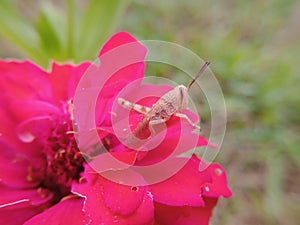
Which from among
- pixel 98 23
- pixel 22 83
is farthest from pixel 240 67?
pixel 22 83

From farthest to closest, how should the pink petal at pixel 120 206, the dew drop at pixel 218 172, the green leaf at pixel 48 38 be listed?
the green leaf at pixel 48 38, the dew drop at pixel 218 172, the pink petal at pixel 120 206

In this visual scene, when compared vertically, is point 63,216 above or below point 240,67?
below

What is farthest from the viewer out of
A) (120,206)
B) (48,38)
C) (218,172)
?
(48,38)

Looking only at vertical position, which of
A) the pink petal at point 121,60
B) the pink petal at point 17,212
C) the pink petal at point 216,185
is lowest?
the pink petal at point 17,212

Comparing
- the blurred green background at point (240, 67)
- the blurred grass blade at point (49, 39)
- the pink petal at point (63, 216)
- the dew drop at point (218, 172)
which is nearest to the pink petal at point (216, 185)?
the dew drop at point (218, 172)

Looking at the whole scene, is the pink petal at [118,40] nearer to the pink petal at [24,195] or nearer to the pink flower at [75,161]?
the pink flower at [75,161]

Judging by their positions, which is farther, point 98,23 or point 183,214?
point 98,23

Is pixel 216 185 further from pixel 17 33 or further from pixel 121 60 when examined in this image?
pixel 17 33

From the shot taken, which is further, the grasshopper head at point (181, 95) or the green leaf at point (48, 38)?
the green leaf at point (48, 38)

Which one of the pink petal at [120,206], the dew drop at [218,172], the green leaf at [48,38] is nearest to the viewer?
the pink petal at [120,206]
